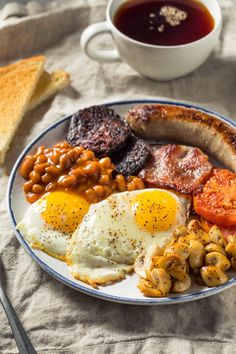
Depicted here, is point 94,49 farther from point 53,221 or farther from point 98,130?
point 53,221

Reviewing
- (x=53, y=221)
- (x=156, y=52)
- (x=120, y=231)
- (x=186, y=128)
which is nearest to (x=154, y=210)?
(x=120, y=231)

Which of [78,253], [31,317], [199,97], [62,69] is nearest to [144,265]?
[78,253]

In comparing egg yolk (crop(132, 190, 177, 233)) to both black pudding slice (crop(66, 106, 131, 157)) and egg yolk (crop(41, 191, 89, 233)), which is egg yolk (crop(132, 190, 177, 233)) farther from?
black pudding slice (crop(66, 106, 131, 157))

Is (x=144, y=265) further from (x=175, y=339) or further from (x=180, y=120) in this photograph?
(x=180, y=120)

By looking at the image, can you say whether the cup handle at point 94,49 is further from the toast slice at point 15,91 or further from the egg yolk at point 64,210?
the egg yolk at point 64,210

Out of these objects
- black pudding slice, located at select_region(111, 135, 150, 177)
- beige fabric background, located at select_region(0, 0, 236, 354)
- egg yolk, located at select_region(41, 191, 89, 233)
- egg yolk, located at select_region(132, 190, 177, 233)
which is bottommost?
beige fabric background, located at select_region(0, 0, 236, 354)

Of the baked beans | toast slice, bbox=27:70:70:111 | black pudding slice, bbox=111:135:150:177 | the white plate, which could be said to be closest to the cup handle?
toast slice, bbox=27:70:70:111

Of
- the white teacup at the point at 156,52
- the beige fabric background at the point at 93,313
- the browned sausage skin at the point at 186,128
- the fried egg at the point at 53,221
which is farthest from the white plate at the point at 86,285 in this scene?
the white teacup at the point at 156,52
